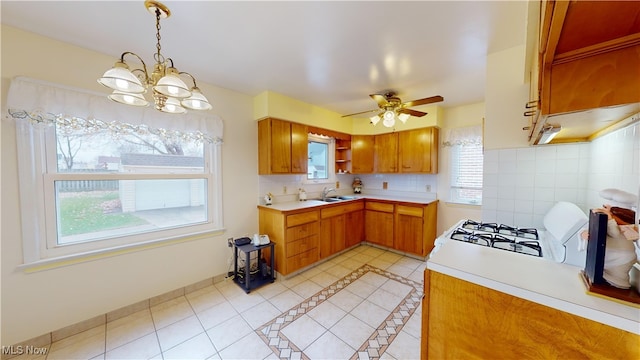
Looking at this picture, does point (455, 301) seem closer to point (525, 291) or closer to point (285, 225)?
point (525, 291)

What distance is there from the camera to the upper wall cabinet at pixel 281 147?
279cm

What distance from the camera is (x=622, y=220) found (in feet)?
2.67

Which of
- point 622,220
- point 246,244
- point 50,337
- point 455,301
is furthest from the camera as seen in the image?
point 246,244

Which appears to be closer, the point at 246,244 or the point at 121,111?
the point at 121,111

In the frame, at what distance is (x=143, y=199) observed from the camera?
2.14 meters

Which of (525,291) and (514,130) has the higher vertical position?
(514,130)

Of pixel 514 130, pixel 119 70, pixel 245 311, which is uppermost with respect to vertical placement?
pixel 119 70

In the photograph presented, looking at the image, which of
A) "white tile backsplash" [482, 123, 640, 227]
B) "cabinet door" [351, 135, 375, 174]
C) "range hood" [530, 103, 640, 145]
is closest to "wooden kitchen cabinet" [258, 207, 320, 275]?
"cabinet door" [351, 135, 375, 174]

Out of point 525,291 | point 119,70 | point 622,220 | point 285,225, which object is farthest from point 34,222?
point 622,220

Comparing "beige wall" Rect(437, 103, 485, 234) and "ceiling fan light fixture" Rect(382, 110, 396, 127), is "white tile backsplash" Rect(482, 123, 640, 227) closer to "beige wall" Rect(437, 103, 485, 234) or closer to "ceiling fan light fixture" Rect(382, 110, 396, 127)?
"ceiling fan light fixture" Rect(382, 110, 396, 127)

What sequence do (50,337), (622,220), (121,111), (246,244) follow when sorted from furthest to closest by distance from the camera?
(246,244) → (121,111) → (50,337) → (622,220)

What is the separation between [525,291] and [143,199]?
291cm

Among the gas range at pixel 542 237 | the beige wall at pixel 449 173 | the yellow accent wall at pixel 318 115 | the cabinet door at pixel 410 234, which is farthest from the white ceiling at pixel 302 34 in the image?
the cabinet door at pixel 410 234

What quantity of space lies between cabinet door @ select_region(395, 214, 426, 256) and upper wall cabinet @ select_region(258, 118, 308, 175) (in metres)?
1.71
